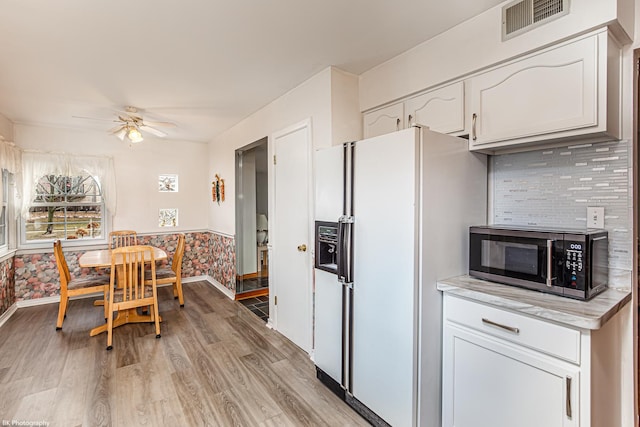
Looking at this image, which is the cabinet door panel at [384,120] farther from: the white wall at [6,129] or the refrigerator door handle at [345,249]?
the white wall at [6,129]

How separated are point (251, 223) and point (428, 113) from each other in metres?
3.42

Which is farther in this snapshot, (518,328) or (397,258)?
(397,258)

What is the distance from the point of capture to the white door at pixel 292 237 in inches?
111

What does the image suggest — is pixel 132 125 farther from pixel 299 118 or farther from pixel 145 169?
pixel 299 118

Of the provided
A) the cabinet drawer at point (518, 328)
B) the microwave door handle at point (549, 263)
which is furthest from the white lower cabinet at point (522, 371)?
the microwave door handle at point (549, 263)

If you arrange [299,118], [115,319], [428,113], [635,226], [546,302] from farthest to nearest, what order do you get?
[115,319], [299,118], [428,113], [635,226], [546,302]

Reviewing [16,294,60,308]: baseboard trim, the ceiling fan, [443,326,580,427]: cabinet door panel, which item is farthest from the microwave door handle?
[16,294,60,308]: baseboard trim

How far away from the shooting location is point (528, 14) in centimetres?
162

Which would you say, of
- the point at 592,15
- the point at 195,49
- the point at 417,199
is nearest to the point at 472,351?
the point at 417,199

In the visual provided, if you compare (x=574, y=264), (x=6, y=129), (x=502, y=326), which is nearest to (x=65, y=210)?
(x=6, y=129)

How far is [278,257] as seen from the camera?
10.8ft

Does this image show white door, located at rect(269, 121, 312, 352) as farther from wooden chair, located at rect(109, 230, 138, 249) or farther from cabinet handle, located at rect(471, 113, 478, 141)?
wooden chair, located at rect(109, 230, 138, 249)

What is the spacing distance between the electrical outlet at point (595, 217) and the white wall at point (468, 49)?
0.83 metres

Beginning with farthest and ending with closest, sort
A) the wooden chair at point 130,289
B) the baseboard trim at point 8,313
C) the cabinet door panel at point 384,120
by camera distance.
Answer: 1. the baseboard trim at point 8,313
2. the wooden chair at point 130,289
3. the cabinet door panel at point 384,120
